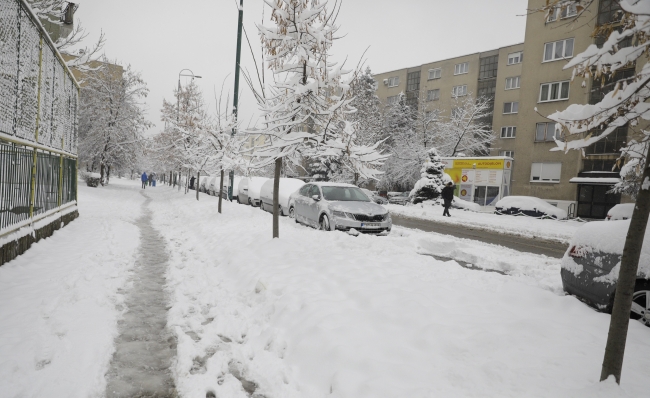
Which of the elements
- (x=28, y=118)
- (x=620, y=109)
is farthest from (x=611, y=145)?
(x=28, y=118)

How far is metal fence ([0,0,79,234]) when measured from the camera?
5473 millimetres

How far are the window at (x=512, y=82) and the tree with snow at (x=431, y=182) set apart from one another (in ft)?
42.7

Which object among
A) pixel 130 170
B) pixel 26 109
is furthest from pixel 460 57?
pixel 26 109

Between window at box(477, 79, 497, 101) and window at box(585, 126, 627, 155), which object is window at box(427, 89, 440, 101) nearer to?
window at box(477, 79, 497, 101)

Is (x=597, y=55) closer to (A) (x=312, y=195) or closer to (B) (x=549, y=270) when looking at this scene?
(B) (x=549, y=270)

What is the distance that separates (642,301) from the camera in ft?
13.6

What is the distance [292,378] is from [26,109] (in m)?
6.63

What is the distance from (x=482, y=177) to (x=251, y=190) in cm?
1756

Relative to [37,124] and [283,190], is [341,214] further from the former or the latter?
[37,124]

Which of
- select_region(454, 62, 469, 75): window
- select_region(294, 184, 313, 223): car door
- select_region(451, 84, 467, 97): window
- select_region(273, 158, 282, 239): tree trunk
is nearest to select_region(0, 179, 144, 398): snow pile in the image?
select_region(273, 158, 282, 239): tree trunk

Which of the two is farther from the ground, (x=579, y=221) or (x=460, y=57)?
(x=460, y=57)

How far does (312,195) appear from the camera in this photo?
11914 mm

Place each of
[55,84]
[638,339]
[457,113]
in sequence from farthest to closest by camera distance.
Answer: [457,113] → [55,84] → [638,339]

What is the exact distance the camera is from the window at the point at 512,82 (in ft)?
113
